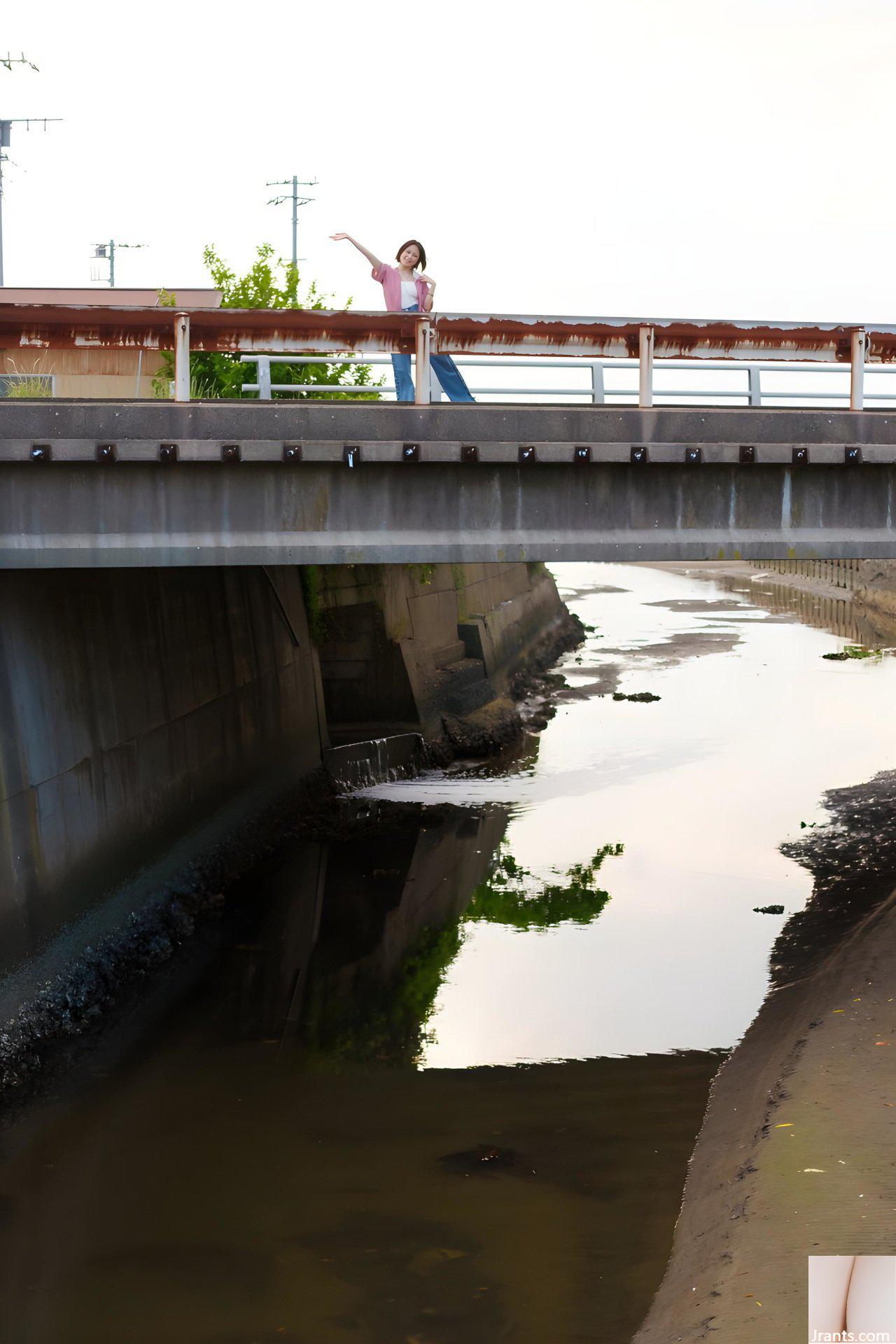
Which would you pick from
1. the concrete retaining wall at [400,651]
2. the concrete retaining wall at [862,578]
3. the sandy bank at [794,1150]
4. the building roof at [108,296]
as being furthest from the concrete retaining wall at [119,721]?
the concrete retaining wall at [862,578]

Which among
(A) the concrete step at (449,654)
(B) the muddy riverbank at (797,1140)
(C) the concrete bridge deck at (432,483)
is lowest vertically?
(B) the muddy riverbank at (797,1140)

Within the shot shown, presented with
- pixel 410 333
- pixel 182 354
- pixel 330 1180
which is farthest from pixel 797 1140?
pixel 182 354

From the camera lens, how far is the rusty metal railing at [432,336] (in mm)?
11852

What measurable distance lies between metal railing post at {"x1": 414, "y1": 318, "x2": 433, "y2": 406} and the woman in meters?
0.44

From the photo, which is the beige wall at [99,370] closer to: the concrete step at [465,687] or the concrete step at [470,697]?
the concrete step at [465,687]

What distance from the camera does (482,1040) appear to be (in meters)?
12.9

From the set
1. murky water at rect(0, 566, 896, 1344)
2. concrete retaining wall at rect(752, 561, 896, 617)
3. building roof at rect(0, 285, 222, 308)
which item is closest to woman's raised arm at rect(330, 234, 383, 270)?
murky water at rect(0, 566, 896, 1344)

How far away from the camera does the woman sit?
1291 cm

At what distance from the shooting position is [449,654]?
28.2 metres

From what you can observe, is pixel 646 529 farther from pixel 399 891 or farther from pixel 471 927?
pixel 399 891

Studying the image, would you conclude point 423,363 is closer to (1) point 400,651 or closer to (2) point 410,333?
(2) point 410,333

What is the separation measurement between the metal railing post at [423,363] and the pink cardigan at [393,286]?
90 cm

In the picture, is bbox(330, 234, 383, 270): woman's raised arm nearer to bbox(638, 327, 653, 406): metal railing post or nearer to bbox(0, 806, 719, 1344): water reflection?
bbox(638, 327, 653, 406): metal railing post

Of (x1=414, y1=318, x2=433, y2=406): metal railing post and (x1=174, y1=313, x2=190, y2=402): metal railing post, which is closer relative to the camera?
(x1=174, y1=313, x2=190, y2=402): metal railing post
